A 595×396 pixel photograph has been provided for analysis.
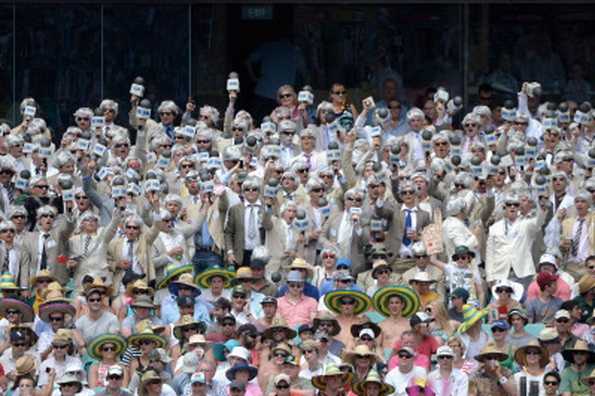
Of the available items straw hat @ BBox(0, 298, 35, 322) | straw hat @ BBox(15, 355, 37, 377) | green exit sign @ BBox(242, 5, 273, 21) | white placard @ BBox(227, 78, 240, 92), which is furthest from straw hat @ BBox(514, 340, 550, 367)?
green exit sign @ BBox(242, 5, 273, 21)

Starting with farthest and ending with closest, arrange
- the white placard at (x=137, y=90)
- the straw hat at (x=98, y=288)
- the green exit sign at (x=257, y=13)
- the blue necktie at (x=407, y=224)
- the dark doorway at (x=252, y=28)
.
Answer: the green exit sign at (x=257, y=13) → the dark doorway at (x=252, y=28) → the white placard at (x=137, y=90) → the blue necktie at (x=407, y=224) → the straw hat at (x=98, y=288)

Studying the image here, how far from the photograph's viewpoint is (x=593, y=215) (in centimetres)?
3347

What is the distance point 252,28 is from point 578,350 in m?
12.5

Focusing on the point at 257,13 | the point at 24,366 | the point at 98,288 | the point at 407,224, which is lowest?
the point at 24,366

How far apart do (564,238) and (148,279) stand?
191 inches

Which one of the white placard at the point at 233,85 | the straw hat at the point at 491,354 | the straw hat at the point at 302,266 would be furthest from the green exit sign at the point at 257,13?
the straw hat at the point at 491,354

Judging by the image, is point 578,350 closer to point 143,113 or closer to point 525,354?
A: point 525,354

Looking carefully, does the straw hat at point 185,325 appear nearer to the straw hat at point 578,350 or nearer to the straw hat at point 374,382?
the straw hat at point 374,382

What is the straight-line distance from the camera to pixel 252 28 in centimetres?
4147

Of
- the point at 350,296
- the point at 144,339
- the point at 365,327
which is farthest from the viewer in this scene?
the point at 350,296

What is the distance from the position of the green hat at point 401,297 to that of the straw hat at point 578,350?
1.84 metres

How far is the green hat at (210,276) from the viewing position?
1271 inches

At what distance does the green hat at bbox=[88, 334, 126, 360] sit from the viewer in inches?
1202

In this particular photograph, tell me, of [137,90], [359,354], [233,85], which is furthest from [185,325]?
[137,90]
